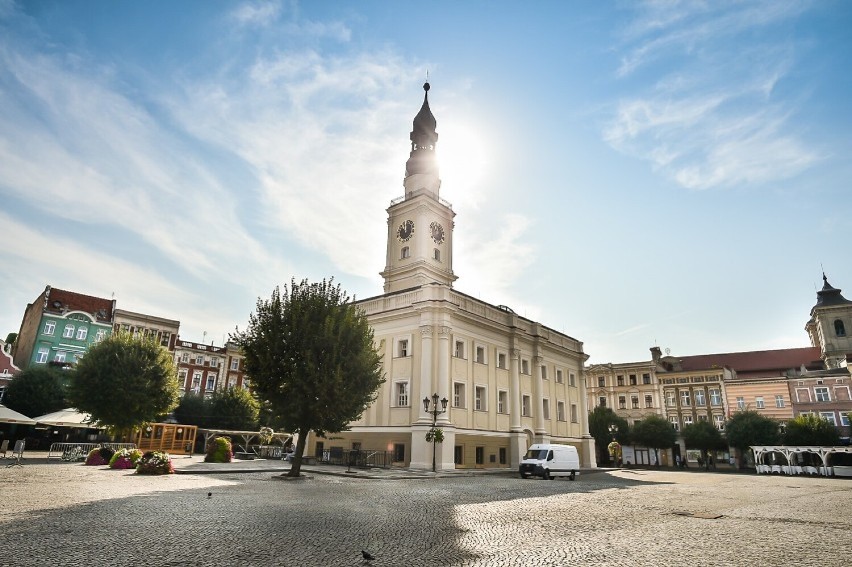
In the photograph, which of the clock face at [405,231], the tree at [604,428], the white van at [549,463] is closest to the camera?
the white van at [549,463]

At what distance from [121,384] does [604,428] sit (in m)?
51.7

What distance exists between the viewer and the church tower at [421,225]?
4347cm

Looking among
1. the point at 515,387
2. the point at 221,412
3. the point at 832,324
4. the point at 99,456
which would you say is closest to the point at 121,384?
the point at 99,456

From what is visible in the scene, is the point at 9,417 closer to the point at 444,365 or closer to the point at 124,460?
the point at 124,460

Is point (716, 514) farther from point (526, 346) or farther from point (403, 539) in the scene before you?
point (526, 346)

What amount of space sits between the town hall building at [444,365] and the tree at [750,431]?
1969 centimetres

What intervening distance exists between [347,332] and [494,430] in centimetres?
1799

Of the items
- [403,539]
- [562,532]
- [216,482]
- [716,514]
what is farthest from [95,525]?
[716,514]

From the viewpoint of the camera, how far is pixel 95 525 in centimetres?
850

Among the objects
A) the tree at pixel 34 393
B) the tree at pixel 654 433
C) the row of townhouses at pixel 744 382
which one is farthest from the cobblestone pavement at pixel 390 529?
the row of townhouses at pixel 744 382

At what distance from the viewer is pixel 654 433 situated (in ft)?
195

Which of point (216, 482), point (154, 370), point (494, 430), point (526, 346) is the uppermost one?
point (526, 346)

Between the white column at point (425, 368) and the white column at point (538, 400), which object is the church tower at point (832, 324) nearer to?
the white column at point (538, 400)

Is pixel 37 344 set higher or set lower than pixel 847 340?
lower
